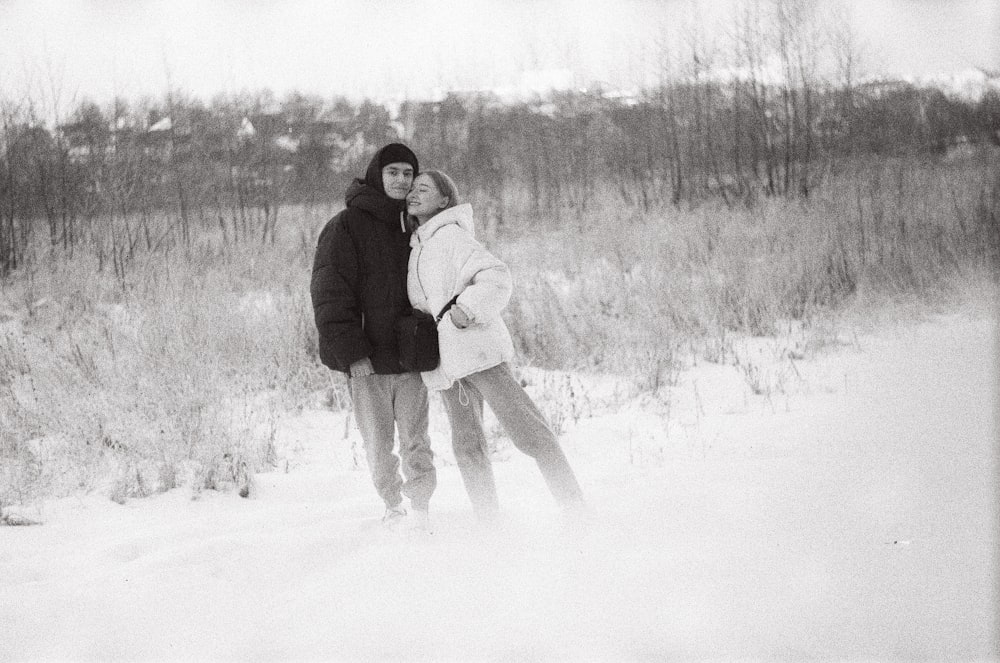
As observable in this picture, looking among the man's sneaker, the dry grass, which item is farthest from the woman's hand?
the dry grass

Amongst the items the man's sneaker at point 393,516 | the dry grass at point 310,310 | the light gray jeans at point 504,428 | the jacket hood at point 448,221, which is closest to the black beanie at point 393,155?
the jacket hood at point 448,221

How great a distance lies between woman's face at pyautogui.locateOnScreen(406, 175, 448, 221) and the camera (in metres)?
2.70

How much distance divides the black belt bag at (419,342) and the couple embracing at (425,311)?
46 millimetres

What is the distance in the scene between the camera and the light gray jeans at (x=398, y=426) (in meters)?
2.90

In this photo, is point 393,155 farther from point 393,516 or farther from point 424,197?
point 393,516

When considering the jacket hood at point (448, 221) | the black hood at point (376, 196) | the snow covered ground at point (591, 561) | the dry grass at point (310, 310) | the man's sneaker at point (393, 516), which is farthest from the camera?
the dry grass at point (310, 310)

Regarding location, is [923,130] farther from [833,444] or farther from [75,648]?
[75,648]

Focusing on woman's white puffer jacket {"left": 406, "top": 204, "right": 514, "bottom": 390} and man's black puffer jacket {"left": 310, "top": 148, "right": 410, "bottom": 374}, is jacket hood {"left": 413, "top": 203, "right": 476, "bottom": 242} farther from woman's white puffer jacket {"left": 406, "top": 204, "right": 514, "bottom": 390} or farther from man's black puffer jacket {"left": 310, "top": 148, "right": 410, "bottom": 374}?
man's black puffer jacket {"left": 310, "top": 148, "right": 410, "bottom": 374}

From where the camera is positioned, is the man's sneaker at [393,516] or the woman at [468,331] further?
the man's sneaker at [393,516]

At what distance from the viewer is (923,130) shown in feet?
41.7

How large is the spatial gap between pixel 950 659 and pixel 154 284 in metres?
8.39

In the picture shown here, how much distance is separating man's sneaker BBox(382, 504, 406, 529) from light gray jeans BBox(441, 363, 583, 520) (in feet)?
1.19

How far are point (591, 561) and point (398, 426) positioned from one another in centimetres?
97

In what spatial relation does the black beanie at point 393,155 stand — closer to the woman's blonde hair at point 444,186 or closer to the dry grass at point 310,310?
the woman's blonde hair at point 444,186
